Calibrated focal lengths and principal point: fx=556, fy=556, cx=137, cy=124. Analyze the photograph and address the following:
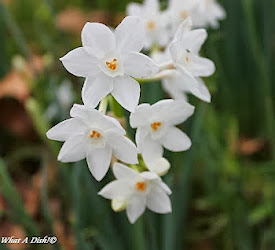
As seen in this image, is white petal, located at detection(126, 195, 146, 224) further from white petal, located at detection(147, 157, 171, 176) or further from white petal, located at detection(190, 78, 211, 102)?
white petal, located at detection(190, 78, 211, 102)

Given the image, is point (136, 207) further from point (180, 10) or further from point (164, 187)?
point (180, 10)

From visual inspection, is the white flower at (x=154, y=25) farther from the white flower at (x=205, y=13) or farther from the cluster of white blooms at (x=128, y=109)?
the cluster of white blooms at (x=128, y=109)


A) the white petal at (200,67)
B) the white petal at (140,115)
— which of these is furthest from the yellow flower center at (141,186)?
the white petal at (200,67)

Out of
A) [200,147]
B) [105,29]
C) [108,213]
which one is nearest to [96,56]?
[105,29]

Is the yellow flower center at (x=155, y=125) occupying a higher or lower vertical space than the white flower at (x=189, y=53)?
lower

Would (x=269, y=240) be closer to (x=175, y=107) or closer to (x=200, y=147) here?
(x=200, y=147)

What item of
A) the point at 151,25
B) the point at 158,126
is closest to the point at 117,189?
the point at 158,126
